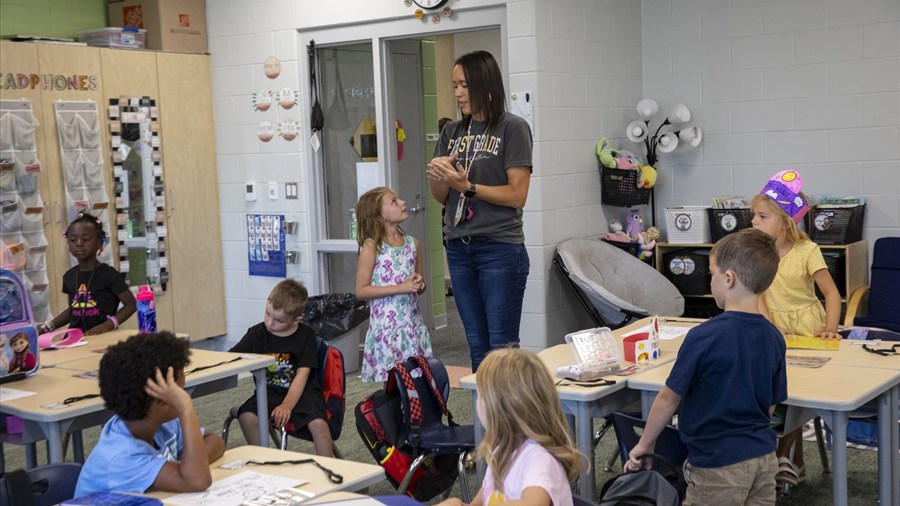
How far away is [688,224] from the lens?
631 cm

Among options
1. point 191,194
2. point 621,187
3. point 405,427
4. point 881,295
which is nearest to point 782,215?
point 405,427

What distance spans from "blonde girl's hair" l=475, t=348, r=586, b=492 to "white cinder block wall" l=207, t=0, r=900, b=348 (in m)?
3.61

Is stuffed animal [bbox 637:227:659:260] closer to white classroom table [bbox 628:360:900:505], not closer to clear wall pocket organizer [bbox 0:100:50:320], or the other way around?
white classroom table [bbox 628:360:900:505]

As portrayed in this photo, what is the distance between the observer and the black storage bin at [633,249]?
6477mm

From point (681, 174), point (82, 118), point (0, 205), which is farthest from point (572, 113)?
point (0, 205)

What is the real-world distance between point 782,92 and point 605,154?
1136 mm

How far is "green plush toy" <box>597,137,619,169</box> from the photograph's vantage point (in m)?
Result: 6.37

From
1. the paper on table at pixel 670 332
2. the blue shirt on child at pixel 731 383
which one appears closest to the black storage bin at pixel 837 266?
the paper on table at pixel 670 332

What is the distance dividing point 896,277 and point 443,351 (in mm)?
2907

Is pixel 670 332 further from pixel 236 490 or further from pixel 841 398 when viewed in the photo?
pixel 236 490

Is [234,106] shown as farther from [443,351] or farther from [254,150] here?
[443,351]

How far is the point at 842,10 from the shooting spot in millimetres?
6016

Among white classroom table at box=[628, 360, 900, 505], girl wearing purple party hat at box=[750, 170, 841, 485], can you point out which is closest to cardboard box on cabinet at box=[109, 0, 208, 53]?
girl wearing purple party hat at box=[750, 170, 841, 485]

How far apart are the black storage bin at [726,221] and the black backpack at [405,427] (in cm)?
309
